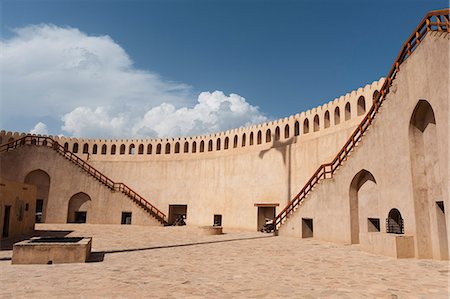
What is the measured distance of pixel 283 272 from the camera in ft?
29.8

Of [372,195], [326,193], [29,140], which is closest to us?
[372,195]

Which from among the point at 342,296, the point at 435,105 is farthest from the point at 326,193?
the point at 342,296

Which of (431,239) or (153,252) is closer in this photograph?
(431,239)

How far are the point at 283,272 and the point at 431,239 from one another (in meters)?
5.05

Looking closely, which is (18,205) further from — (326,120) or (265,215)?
(326,120)

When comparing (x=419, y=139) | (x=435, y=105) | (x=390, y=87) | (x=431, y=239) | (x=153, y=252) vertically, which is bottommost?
(x=153, y=252)

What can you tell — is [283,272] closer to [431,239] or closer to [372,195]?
[431,239]

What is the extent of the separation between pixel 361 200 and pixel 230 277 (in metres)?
8.88

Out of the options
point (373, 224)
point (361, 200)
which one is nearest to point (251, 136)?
point (361, 200)

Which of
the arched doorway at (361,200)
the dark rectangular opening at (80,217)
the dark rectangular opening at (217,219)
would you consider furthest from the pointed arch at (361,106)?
the dark rectangular opening at (80,217)

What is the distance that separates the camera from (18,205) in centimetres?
1917

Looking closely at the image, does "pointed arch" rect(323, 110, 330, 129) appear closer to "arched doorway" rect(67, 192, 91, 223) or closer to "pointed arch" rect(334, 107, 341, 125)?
"pointed arch" rect(334, 107, 341, 125)

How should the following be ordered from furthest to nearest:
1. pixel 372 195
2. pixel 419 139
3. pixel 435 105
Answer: pixel 372 195 → pixel 419 139 → pixel 435 105

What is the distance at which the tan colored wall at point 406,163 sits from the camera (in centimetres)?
973
